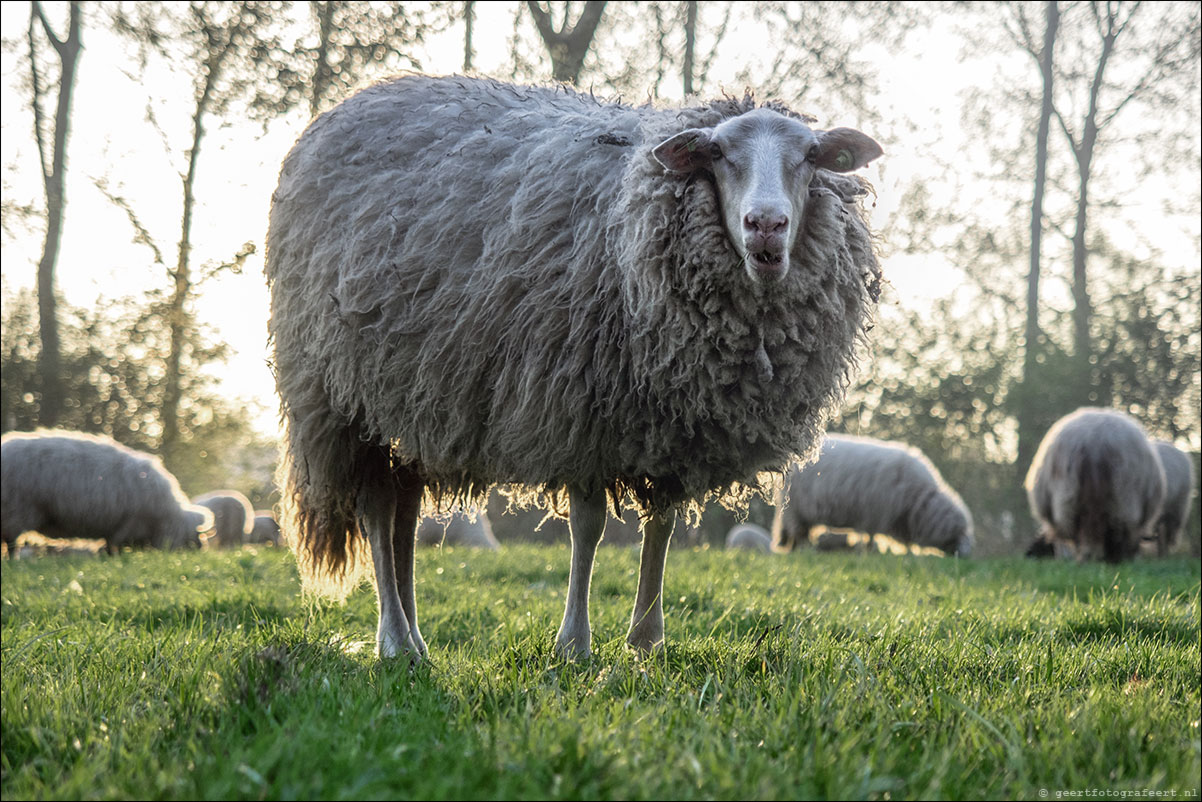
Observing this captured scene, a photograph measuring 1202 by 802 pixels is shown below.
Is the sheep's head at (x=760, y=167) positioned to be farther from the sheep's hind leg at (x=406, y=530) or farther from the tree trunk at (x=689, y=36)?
the tree trunk at (x=689, y=36)

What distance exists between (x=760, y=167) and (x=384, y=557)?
2.18 meters

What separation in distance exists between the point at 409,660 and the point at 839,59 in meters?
14.3

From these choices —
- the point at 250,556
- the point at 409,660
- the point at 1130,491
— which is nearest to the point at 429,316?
the point at 409,660

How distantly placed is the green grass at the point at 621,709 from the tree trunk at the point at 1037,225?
556 inches

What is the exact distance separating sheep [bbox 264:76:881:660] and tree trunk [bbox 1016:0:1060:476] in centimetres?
1546

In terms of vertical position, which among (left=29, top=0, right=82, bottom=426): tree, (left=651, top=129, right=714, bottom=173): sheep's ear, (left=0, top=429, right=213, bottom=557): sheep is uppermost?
(left=29, top=0, right=82, bottom=426): tree

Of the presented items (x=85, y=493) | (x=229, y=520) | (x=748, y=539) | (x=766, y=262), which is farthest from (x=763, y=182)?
(x=229, y=520)

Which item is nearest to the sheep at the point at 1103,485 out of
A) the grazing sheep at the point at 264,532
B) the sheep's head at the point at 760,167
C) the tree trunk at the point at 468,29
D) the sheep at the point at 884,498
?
the sheep at the point at 884,498

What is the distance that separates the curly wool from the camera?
322cm

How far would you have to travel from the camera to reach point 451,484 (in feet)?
13.2

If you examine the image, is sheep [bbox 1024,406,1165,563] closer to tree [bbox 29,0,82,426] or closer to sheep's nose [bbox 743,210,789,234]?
sheep's nose [bbox 743,210,789,234]

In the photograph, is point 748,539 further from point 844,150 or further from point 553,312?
point 553,312

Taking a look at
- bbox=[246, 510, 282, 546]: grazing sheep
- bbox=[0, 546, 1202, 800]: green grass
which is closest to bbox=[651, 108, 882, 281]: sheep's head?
bbox=[0, 546, 1202, 800]: green grass

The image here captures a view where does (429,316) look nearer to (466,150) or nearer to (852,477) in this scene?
(466,150)
